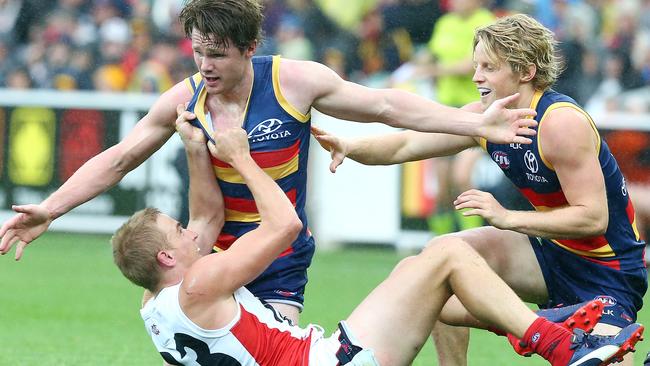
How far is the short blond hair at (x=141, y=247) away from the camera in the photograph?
16.2 feet

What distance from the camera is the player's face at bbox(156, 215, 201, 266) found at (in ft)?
16.4

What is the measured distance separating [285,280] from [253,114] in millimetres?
811

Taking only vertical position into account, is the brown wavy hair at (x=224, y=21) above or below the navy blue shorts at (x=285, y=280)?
above

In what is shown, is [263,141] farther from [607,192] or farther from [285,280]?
[607,192]

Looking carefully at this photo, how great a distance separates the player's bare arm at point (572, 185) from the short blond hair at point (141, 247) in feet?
4.50

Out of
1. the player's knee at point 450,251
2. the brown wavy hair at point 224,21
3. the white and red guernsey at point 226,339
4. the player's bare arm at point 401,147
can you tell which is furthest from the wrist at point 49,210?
the player's knee at point 450,251

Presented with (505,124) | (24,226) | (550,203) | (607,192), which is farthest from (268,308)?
(607,192)

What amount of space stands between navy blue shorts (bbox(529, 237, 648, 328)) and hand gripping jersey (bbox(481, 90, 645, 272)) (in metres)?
0.03

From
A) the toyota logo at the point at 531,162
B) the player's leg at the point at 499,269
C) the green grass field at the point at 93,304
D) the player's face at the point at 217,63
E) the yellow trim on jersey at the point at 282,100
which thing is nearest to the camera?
the player's face at the point at 217,63

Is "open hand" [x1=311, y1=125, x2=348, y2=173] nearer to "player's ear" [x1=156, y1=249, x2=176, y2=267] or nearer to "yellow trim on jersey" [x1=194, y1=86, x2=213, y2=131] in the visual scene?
"yellow trim on jersey" [x1=194, y1=86, x2=213, y2=131]

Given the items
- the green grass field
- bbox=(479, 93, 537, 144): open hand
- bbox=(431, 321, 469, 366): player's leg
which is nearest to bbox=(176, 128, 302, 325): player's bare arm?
bbox=(479, 93, 537, 144): open hand

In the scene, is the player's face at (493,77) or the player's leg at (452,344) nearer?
the player's face at (493,77)

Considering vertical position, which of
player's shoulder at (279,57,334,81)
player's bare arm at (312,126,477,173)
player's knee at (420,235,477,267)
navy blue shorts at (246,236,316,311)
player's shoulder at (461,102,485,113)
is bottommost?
navy blue shorts at (246,236,316,311)

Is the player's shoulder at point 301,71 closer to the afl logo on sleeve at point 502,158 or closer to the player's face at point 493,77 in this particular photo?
the player's face at point 493,77
